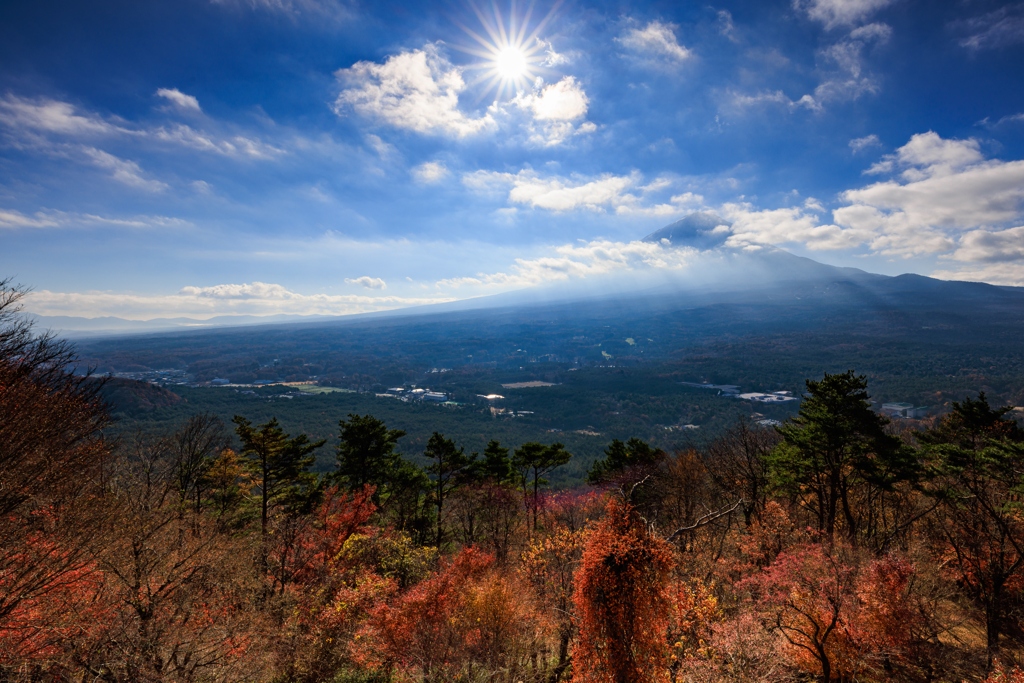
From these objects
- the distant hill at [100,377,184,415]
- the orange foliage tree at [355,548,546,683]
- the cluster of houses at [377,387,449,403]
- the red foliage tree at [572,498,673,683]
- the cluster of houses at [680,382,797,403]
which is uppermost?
the red foliage tree at [572,498,673,683]

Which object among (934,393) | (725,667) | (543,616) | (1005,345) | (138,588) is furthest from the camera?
(1005,345)

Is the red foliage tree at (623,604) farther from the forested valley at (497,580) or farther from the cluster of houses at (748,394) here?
the cluster of houses at (748,394)

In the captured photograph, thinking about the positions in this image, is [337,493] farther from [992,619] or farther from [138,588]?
[992,619]

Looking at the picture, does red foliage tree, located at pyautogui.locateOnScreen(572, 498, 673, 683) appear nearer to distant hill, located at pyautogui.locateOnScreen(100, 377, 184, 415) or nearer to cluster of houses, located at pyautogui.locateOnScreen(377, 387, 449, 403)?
distant hill, located at pyautogui.locateOnScreen(100, 377, 184, 415)

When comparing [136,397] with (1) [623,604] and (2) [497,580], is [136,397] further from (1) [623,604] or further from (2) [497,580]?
(1) [623,604]

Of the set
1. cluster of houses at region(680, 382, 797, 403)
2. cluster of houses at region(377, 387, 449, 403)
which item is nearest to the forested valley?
cluster of houses at region(680, 382, 797, 403)

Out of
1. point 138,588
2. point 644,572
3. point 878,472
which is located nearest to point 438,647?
point 644,572
